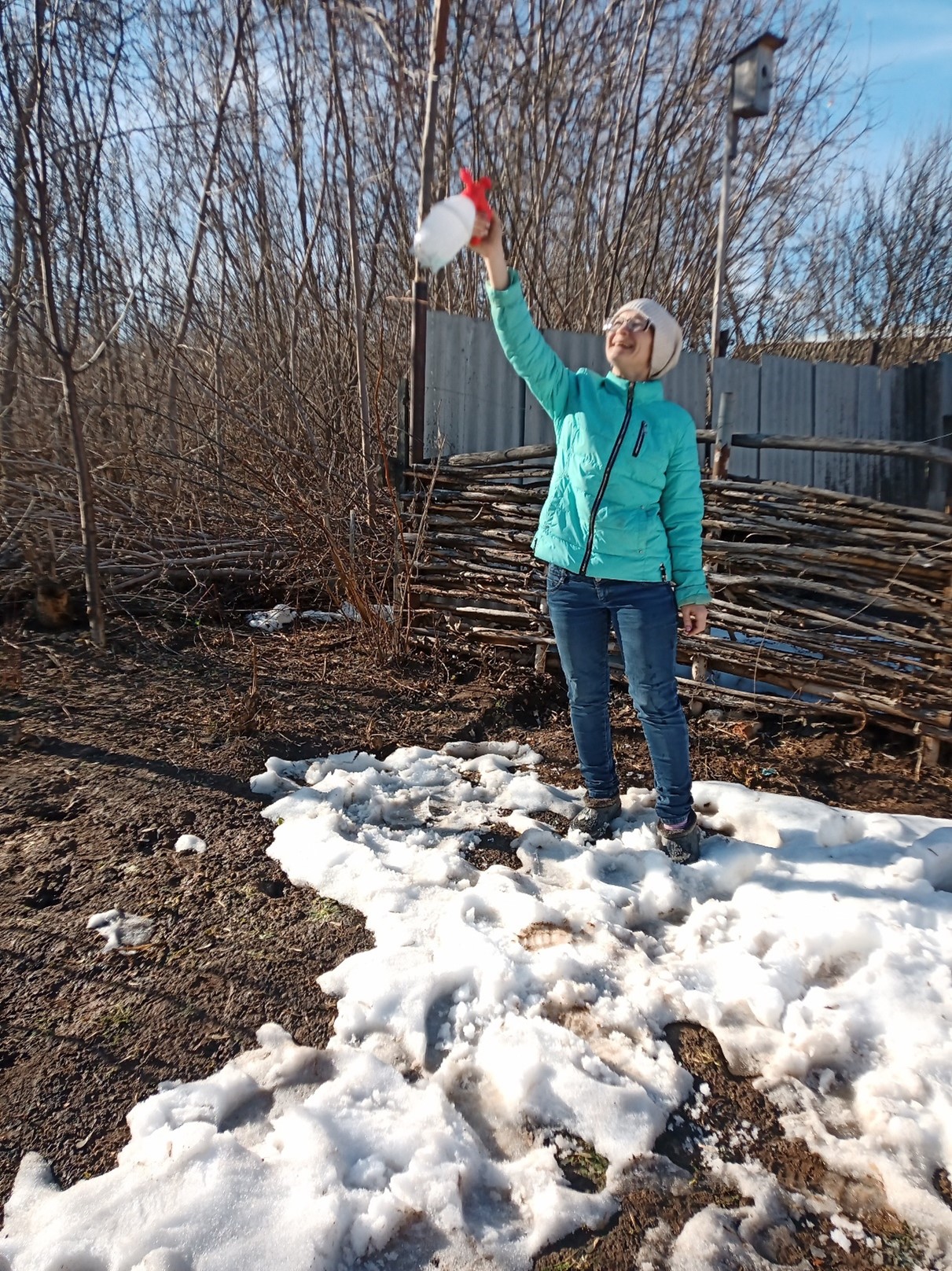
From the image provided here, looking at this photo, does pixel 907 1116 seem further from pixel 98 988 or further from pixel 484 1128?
pixel 98 988

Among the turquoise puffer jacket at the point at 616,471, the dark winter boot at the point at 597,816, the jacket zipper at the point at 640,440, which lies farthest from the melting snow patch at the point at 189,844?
the jacket zipper at the point at 640,440

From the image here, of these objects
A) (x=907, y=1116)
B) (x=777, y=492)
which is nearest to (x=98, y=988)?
(x=907, y=1116)

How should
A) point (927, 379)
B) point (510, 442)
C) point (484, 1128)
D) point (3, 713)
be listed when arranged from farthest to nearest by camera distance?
point (927, 379), point (510, 442), point (3, 713), point (484, 1128)

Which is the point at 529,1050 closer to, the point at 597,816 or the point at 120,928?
the point at 597,816

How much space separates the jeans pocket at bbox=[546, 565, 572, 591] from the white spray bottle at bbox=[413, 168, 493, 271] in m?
0.97

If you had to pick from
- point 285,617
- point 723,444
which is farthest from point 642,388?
point 285,617

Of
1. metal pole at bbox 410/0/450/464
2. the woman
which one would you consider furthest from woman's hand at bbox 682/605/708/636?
metal pole at bbox 410/0/450/464

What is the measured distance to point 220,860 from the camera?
8.61ft

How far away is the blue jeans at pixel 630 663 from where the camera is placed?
252cm

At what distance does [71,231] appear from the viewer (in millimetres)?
5281

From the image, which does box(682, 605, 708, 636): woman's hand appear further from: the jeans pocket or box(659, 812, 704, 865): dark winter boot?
box(659, 812, 704, 865): dark winter boot

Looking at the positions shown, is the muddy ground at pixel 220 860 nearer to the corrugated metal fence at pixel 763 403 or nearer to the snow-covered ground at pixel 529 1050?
the snow-covered ground at pixel 529 1050

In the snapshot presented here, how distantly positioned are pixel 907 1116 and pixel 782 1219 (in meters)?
0.39

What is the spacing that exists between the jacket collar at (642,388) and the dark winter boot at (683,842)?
4.31 feet
